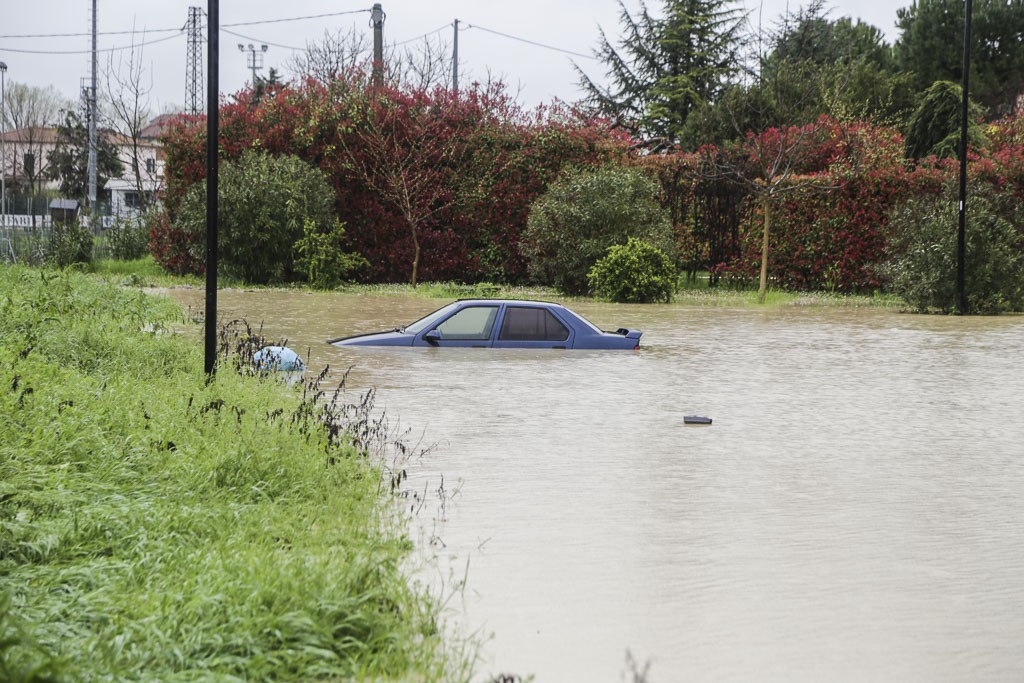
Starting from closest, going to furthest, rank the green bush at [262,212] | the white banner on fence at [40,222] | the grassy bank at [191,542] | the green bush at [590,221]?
the grassy bank at [191,542] → the green bush at [590,221] → the green bush at [262,212] → the white banner on fence at [40,222]

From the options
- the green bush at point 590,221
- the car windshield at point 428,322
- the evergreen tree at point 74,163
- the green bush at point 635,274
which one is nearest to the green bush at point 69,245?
the green bush at point 590,221

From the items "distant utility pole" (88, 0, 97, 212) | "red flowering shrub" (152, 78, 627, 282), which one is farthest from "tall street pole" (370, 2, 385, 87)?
"distant utility pole" (88, 0, 97, 212)

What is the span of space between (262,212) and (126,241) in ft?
24.0

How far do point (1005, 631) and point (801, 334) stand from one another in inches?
574

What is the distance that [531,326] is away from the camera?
16125mm

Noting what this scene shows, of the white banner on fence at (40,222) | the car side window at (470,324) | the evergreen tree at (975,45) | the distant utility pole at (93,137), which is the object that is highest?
the evergreen tree at (975,45)

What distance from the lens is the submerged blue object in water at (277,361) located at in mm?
11547

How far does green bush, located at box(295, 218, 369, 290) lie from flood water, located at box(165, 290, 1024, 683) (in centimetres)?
1286

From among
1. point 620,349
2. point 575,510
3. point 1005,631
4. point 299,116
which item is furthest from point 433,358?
point 299,116

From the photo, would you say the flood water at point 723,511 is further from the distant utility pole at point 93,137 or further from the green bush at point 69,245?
the distant utility pole at point 93,137

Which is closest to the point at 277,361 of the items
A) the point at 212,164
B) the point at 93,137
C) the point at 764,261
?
the point at 212,164

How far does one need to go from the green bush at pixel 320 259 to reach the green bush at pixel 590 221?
4578mm

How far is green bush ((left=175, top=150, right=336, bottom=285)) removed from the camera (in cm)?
2777

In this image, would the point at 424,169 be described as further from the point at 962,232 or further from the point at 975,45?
the point at 975,45
